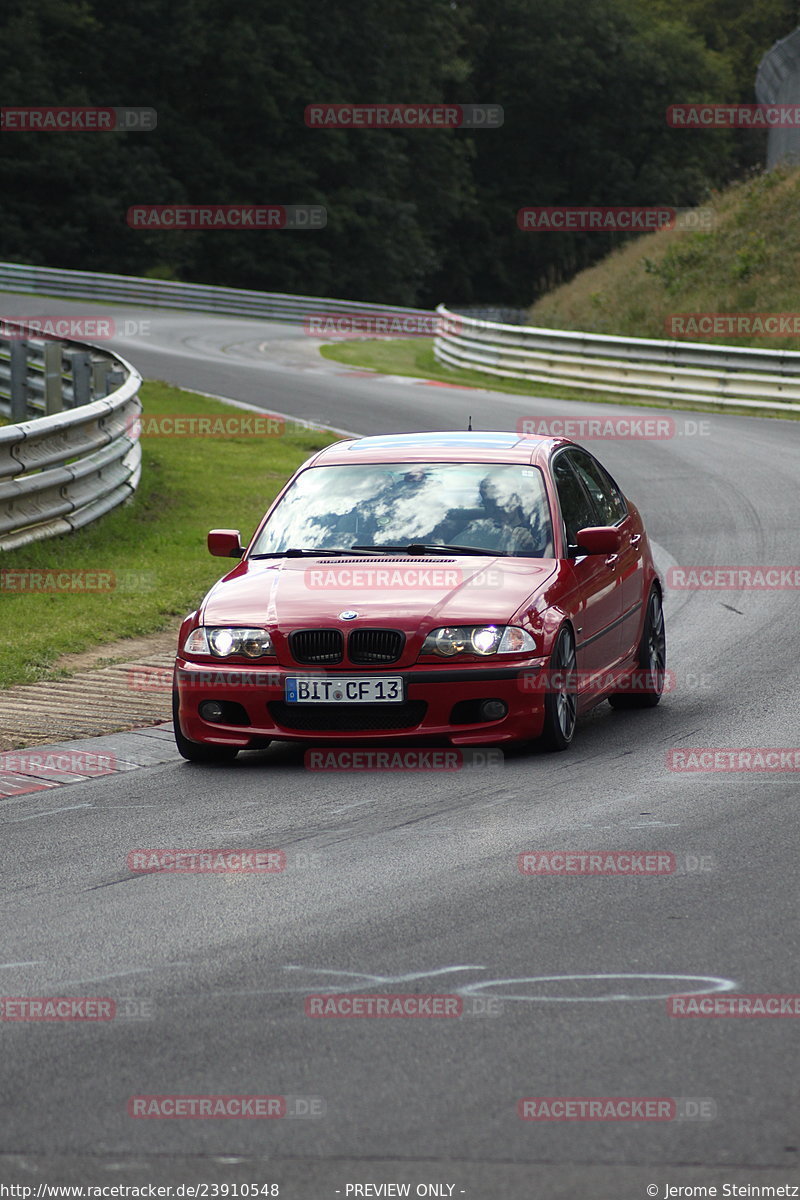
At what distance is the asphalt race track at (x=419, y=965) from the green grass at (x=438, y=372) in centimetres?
1815

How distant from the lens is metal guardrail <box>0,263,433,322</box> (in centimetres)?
4916

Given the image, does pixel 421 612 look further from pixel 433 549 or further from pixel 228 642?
pixel 228 642

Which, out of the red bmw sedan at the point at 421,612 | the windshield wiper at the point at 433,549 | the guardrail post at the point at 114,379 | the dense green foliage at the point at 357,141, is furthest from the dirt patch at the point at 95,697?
the dense green foliage at the point at 357,141

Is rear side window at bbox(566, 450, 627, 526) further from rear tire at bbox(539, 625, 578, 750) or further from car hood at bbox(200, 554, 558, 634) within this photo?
rear tire at bbox(539, 625, 578, 750)

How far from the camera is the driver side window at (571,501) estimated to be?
30.5 feet

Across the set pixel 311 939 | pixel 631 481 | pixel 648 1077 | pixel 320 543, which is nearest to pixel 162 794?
pixel 320 543

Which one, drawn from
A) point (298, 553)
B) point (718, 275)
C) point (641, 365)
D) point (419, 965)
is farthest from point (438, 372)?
point (419, 965)

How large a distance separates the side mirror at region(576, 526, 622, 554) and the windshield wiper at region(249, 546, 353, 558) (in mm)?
1230

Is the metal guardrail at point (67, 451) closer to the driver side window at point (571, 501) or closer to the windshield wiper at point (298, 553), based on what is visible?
the windshield wiper at point (298, 553)

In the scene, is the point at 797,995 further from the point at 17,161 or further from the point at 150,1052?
the point at 17,161

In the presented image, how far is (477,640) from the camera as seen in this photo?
812cm

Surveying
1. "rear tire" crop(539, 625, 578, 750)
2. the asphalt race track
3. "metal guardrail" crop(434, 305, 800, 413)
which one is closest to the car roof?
"rear tire" crop(539, 625, 578, 750)

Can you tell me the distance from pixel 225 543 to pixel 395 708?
175 cm

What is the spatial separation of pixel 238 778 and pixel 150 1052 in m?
3.69
